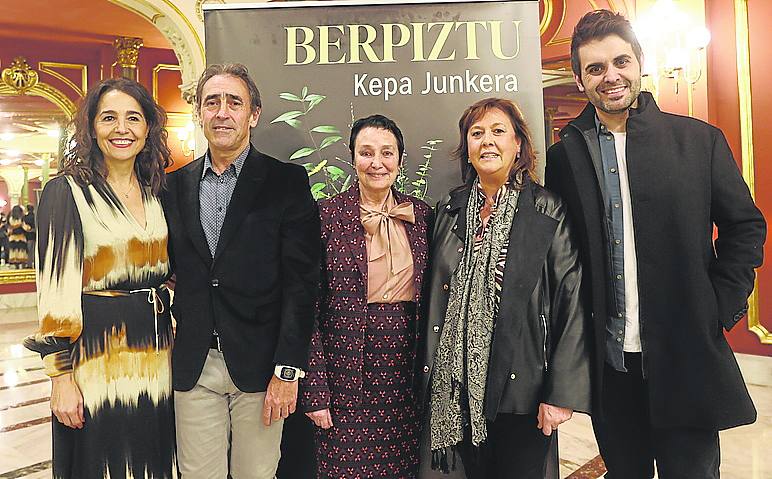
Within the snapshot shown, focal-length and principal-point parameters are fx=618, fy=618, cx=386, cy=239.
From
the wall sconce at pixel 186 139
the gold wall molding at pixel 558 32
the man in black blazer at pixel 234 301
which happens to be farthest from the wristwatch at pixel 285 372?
the wall sconce at pixel 186 139

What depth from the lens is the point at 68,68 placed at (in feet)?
30.3

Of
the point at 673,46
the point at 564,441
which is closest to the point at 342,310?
the point at 564,441

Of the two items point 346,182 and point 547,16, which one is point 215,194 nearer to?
point 346,182

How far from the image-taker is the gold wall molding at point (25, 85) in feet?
29.3

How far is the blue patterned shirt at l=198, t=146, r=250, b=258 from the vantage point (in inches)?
72.7

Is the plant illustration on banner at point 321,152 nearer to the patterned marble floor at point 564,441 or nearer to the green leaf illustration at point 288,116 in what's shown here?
the green leaf illustration at point 288,116

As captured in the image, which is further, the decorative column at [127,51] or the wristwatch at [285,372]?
the decorative column at [127,51]

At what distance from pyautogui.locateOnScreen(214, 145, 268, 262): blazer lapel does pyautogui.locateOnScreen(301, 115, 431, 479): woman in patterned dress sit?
0.27 metres

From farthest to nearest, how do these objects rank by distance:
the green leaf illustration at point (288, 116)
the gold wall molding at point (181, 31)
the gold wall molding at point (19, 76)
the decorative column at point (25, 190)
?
the decorative column at point (25, 190) < the gold wall molding at point (19, 76) < the gold wall molding at point (181, 31) < the green leaf illustration at point (288, 116)

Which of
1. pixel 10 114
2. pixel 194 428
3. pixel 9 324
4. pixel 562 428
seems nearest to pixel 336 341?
pixel 194 428

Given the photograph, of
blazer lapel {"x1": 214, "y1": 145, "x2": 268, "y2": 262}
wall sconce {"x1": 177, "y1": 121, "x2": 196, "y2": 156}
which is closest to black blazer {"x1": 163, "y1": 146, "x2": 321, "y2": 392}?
blazer lapel {"x1": 214, "y1": 145, "x2": 268, "y2": 262}

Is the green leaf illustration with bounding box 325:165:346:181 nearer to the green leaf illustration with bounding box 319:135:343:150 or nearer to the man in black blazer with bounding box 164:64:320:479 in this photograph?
the green leaf illustration with bounding box 319:135:343:150

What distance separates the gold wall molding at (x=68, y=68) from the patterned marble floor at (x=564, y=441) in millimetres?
5312

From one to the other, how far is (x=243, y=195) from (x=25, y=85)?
895cm
